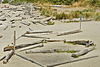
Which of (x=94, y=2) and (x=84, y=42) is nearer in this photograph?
(x=84, y=42)

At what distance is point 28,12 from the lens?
72.1 ft

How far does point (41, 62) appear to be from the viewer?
7.30 m

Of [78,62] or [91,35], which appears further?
[91,35]

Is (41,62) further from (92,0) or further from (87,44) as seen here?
(92,0)

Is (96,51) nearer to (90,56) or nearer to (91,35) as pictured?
(90,56)

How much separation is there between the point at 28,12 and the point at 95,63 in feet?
51.3

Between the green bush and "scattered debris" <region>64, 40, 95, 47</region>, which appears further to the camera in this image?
the green bush

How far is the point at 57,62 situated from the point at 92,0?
26.1 m

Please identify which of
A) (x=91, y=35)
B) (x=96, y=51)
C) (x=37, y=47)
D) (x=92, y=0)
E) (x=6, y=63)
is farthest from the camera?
(x=92, y=0)

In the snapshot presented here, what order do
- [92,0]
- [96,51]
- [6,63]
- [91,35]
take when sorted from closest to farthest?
1. [6,63]
2. [96,51]
3. [91,35]
4. [92,0]

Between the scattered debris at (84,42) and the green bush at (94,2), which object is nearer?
the scattered debris at (84,42)

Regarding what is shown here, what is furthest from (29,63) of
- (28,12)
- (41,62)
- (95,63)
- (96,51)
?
(28,12)

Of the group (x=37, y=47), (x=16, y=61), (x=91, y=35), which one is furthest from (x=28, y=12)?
(x=16, y=61)

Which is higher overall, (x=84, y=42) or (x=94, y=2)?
(x=84, y=42)
